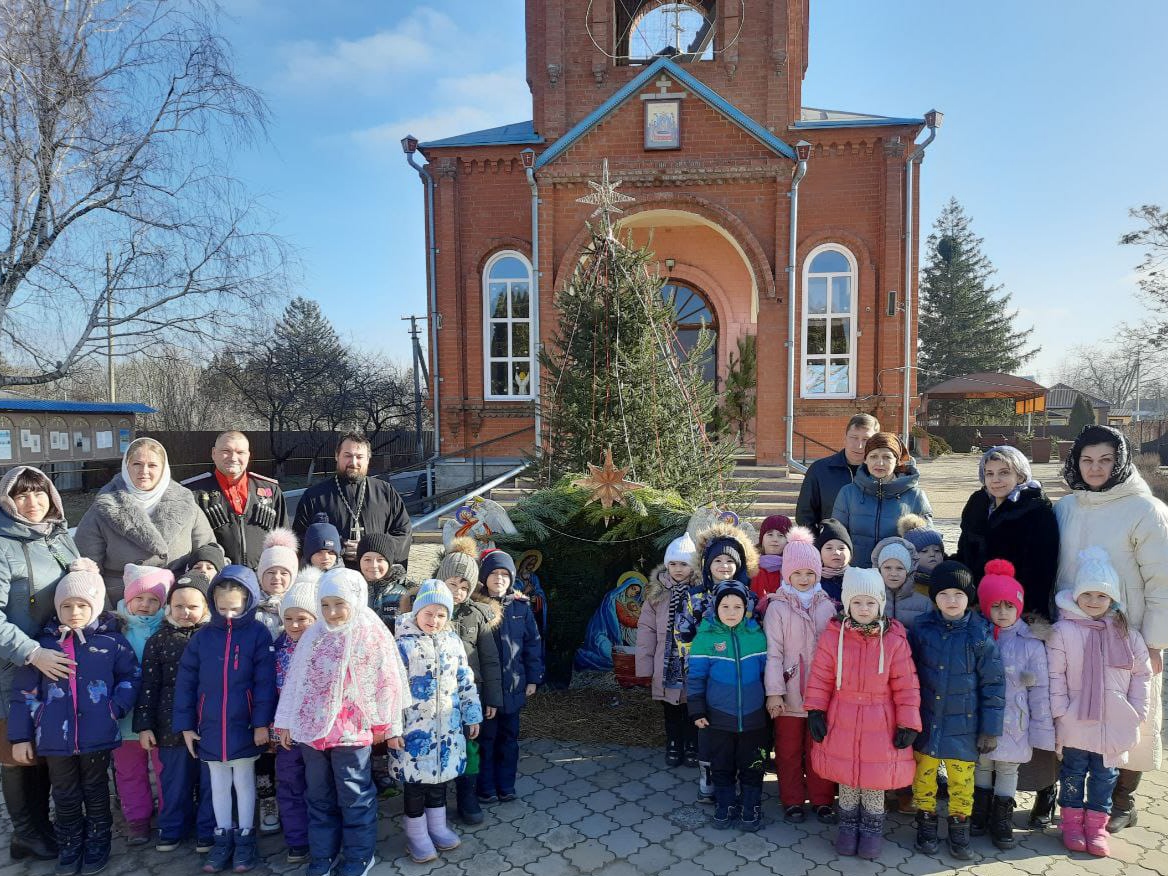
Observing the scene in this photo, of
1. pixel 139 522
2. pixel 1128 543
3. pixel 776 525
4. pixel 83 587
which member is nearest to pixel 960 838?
pixel 1128 543

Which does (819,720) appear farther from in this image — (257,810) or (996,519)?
(257,810)

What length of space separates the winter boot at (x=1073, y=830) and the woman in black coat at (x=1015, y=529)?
911 millimetres

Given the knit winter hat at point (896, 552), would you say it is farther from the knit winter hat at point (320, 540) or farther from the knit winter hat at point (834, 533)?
the knit winter hat at point (320, 540)

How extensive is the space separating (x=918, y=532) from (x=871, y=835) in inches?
60.7

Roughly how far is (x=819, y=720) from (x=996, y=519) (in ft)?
4.81

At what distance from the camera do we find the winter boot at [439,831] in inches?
129

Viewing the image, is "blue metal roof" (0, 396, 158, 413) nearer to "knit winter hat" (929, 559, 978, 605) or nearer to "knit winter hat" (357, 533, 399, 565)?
"knit winter hat" (357, 533, 399, 565)

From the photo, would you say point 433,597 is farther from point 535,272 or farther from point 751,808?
point 535,272

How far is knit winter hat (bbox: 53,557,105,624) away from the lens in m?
3.17

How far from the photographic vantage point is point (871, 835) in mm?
3197

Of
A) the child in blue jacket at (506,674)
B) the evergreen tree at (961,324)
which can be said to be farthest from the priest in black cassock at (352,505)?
the evergreen tree at (961,324)

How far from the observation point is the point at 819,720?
3.24m

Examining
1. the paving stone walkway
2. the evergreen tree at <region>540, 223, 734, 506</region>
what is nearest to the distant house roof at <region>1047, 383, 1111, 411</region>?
the evergreen tree at <region>540, 223, 734, 506</region>

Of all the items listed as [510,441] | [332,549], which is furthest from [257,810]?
[510,441]
